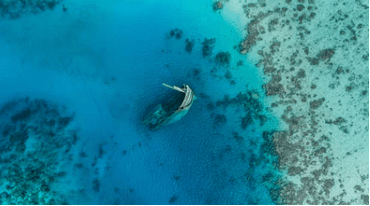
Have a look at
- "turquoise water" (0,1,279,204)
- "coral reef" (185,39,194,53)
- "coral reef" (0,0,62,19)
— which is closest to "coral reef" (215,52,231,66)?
"turquoise water" (0,1,279,204)

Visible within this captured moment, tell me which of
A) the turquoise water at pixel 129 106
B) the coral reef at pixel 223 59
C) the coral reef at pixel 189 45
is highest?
the coral reef at pixel 223 59

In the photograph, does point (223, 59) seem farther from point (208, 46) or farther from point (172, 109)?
point (172, 109)

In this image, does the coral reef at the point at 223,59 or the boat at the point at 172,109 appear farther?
the coral reef at the point at 223,59

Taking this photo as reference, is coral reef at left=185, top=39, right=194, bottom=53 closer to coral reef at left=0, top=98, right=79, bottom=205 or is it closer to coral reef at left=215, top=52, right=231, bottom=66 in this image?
coral reef at left=215, top=52, right=231, bottom=66

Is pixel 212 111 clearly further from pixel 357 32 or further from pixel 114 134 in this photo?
pixel 357 32

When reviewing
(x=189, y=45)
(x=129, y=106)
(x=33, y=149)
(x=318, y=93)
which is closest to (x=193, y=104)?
(x=189, y=45)

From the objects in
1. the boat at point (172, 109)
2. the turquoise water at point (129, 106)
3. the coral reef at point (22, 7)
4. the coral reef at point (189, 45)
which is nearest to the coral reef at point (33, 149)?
the turquoise water at point (129, 106)

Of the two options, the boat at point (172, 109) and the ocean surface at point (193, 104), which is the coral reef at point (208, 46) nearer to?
the ocean surface at point (193, 104)
